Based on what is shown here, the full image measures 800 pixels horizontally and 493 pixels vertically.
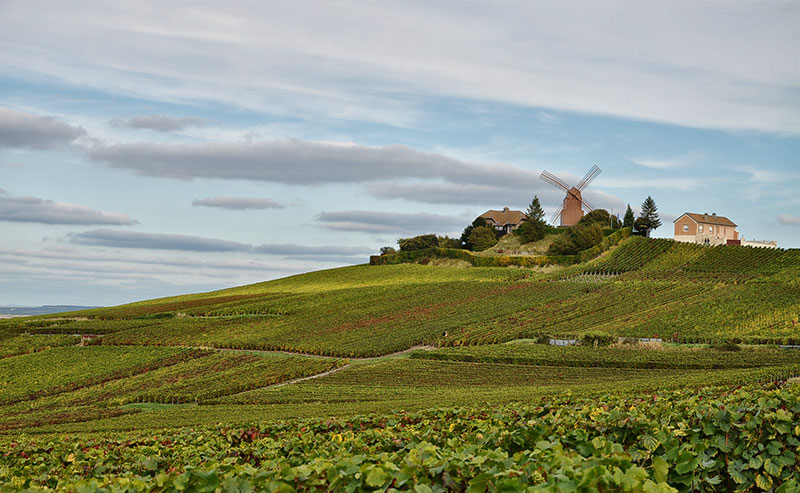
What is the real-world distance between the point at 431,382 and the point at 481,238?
3685 inches

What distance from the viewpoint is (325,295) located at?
100 metres

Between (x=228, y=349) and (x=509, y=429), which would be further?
(x=228, y=349)

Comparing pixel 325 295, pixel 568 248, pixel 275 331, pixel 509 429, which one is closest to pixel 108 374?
pixel 275 331

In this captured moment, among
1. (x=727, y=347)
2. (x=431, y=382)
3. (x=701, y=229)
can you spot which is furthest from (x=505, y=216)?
(x=431, y=382)

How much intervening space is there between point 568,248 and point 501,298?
1460 inches

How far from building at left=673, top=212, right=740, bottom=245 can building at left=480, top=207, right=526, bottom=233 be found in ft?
117

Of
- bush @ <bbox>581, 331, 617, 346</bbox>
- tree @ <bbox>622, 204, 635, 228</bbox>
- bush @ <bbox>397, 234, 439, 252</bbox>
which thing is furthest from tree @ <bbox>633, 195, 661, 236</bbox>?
bush @ <bbox>581, 331, 617, 346</bbox>

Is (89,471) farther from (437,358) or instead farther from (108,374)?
(108,374)

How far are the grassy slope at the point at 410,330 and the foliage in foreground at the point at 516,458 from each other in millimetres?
17240

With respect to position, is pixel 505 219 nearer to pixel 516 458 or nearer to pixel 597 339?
pixel 597 339

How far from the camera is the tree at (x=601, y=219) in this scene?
13700cm

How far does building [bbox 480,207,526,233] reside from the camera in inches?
6289

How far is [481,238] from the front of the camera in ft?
454

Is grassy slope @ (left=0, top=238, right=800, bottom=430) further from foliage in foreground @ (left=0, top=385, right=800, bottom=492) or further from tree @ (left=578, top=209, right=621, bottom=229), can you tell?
foliage in foreground @ (left=0, top=385, right=800, bottom=492)
